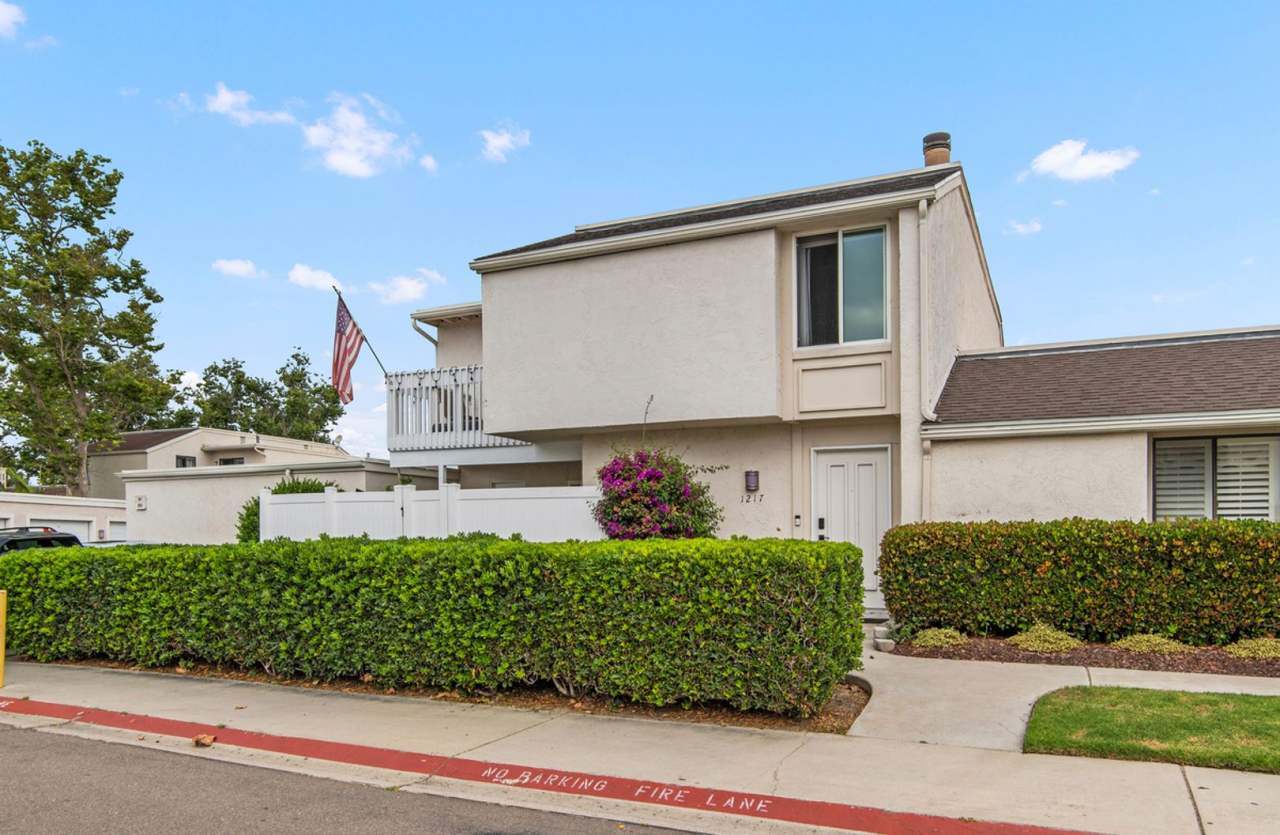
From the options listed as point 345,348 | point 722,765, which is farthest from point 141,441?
point 722,765

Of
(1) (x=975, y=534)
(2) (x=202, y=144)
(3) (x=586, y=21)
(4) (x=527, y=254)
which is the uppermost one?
(3) (x=586, y=21)

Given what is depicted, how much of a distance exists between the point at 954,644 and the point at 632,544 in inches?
166

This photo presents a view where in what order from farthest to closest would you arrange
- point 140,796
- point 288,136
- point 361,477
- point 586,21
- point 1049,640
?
point 361,477
point 288,136
point 586,21
point 1049,640
point 140,796

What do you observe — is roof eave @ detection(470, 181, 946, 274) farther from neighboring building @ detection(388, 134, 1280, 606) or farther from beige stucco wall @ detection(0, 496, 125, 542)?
beige stucco wall @ detection(0, 496, 125, 542)

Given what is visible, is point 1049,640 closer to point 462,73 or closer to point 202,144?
point 462,73

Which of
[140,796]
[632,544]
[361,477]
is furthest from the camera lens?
[361,477]

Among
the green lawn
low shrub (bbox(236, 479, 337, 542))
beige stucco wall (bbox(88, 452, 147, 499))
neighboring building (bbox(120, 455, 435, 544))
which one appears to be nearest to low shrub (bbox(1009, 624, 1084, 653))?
the green lawn

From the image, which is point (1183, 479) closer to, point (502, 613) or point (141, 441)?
point (502, 613)

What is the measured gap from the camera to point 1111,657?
28.4ft

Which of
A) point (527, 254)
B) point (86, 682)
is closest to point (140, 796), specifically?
point (86, 682)

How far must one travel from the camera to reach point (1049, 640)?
910 centimetres

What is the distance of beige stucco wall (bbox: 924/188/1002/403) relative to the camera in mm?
11781

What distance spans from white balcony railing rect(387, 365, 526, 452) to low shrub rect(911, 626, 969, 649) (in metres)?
7.95

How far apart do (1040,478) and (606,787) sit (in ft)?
25.3
